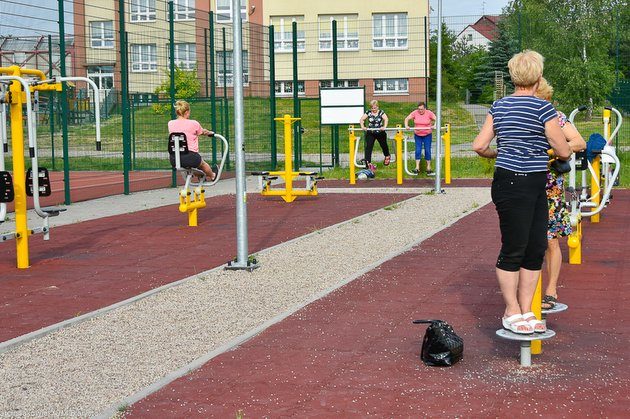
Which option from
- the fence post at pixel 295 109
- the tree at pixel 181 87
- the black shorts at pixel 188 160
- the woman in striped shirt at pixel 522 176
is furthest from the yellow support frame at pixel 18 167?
the fence post at pixel 295 109

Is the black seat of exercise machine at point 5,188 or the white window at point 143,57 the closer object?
the black seat of exercise machine at point 5,188

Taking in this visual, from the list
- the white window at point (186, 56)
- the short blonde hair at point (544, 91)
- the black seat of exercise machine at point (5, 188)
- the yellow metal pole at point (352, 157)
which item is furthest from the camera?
the white window at point (186, 56)

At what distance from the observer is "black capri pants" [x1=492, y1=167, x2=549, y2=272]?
593 cm

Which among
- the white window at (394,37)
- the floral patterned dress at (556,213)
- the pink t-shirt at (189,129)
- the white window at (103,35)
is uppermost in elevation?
the white window at (394,37)

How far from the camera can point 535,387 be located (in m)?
5.57

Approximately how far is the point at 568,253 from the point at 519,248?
4.88m

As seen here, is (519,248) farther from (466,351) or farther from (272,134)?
(272,134)

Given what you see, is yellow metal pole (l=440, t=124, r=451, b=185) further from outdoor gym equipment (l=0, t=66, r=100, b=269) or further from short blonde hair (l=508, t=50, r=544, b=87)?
short blonde hair (l=508, t=50, r=544, b=87)

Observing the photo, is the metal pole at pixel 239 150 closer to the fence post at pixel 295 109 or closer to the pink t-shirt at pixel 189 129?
the pink t-shirt at pixel 189 129

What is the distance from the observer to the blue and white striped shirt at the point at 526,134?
19.4 ft

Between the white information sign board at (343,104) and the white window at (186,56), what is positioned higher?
the white window at (186,56)

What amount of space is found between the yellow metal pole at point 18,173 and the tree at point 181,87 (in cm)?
1089

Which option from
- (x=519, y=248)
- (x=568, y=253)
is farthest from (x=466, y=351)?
(x=568, y=253)

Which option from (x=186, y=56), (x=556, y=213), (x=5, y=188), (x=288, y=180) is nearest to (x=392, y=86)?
(x=186, y=56)
